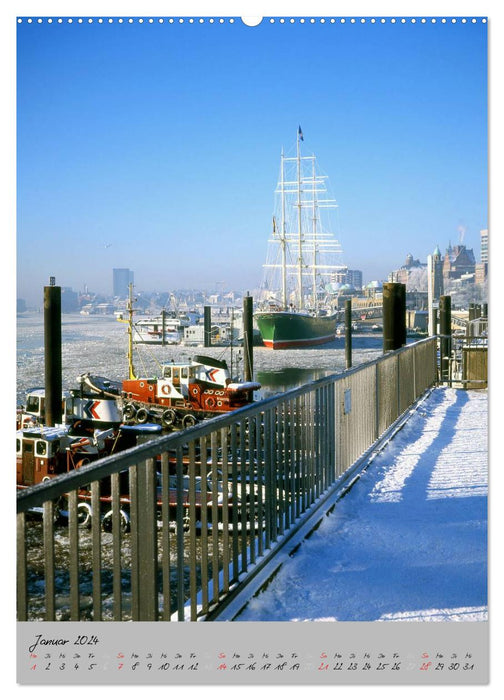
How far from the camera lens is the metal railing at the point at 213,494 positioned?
2.22m

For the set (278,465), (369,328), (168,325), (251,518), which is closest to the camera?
(251,518)

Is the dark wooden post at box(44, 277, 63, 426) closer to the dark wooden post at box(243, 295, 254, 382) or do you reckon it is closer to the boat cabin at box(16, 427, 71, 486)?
the boat cabin at box(16, 427, 71, 486)

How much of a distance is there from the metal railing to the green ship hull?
55.9 meters

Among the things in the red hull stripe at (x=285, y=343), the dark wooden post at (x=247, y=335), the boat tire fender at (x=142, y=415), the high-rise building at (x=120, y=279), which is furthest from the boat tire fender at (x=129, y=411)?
the red hull stripe at (x=285, y=343)

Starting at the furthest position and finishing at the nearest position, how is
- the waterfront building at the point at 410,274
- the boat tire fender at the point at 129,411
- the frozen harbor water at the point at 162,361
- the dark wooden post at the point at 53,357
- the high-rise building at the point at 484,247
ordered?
1. the frozen harbor water at the point at 162,361
2. the boat tire fender at the point at 129,411
3. the waterfront building at the point at 410,274
4. the dark wooden post at the point at 53,357
5. the high-rise building at the point at 484,247

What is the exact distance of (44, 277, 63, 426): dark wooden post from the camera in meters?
8.80

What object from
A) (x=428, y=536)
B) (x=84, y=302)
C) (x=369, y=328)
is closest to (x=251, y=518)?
(x=428, y=536)

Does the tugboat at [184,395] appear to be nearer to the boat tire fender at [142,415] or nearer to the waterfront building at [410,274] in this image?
the boat tire fender at [142,415]

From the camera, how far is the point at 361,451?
650cm

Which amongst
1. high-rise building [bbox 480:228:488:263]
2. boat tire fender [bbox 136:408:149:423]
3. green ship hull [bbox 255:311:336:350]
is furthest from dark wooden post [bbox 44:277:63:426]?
green ship hull [bbox 255:311:336:350]

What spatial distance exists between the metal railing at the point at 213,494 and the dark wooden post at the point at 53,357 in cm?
320
